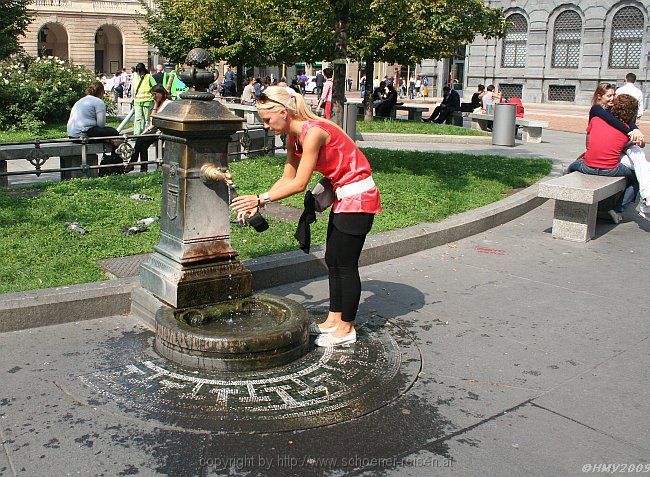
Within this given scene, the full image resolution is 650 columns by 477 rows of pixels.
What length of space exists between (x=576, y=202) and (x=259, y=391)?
557 centimetres

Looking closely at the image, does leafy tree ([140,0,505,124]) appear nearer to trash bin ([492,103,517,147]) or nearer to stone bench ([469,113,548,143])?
trash bin ([492,103,517,147])

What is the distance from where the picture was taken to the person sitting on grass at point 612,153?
9.26 metres

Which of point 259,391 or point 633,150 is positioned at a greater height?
point 633,150

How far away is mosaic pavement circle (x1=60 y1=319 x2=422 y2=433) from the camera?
14.1 ft

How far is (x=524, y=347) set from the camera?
18.3ft

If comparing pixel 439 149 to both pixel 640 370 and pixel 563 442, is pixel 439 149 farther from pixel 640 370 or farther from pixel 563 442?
pixel 563 442

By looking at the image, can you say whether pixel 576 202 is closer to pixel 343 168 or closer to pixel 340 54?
pixel 343 168

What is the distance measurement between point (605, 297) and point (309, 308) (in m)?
2.72

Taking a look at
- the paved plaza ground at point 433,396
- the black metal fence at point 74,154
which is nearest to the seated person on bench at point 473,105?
the black metal fence at point 74,154

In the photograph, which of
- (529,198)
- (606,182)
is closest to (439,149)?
(529,198)

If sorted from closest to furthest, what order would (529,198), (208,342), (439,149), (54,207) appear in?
(208,342)
(54,207)
(529,198)
(439,149)

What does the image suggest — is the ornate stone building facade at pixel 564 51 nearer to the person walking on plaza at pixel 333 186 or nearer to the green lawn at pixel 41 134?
the green lawn at pixel 41 134

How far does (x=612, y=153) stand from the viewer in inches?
373

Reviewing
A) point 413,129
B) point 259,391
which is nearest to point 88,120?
point 259,391
